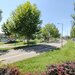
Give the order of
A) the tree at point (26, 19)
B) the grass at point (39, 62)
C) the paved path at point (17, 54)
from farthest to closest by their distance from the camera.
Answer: the tree at point (26, 19) < the paved path at point (17, 54) < the grass at point (39, 62)

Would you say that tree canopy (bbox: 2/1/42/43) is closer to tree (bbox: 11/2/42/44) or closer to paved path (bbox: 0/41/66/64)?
tree (bbox: 11/2/42/44)

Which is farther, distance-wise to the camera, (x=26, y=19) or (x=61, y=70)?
Answer: (x=26, y=19)

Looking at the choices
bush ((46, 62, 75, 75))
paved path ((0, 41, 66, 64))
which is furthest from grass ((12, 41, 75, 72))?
bush ((46, 62, 75, 75))

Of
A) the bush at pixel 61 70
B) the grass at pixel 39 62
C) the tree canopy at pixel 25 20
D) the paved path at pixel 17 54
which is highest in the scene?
the tree canopy at pixel 25 20

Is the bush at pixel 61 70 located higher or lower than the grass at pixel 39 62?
higher

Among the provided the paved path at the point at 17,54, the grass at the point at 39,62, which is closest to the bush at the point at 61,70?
the grass at the point at 39,62

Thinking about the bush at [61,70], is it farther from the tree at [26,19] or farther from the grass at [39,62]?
the tree at [26,19]

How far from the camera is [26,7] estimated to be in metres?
44.9

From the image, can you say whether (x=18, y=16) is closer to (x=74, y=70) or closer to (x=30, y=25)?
(x=30, y=25)

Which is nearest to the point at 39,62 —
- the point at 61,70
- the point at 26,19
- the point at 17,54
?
the point at 17,54

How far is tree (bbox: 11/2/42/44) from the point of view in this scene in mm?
44312

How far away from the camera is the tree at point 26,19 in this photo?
4431 centimetres

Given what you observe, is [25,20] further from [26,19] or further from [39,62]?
[39,62]

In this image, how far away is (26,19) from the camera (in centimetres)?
4450
